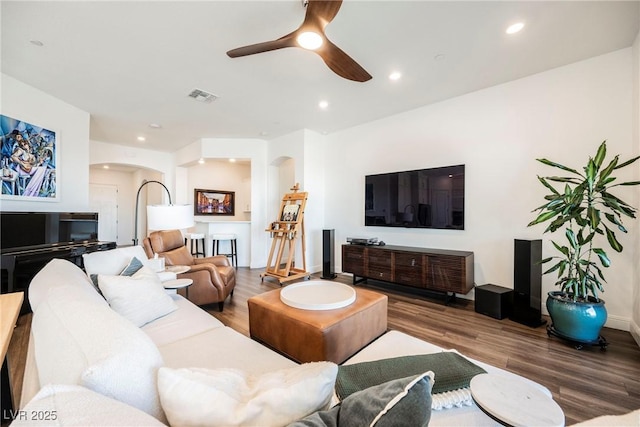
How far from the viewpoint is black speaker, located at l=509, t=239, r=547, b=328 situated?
8.68ft

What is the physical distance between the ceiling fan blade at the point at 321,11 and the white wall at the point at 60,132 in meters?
3.85

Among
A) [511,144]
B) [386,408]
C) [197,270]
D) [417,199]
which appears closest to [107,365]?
[386,408]

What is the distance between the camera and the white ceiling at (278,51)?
2.04 meters

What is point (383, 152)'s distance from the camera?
4.36m

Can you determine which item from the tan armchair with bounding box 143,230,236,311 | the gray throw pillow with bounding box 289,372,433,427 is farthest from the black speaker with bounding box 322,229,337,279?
the gray throw pillow with bounding box 289,372,433,427

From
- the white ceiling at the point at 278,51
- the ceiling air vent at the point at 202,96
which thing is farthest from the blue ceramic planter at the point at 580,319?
the ceiling air vent at the point at 202,96

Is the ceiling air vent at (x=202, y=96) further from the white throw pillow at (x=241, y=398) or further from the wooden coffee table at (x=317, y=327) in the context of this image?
the white throw pillow at (x=241, y=398)

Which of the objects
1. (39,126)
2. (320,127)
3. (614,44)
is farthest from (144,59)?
(614,44)

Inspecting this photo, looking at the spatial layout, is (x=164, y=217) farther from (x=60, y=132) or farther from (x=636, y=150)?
(x=636, y=150)

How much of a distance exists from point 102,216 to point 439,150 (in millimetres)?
9649

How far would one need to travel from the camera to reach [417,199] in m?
3.82

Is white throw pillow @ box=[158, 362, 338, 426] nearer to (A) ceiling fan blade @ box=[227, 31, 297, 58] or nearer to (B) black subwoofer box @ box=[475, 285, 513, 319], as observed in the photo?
(A) ceiling fan blade @ box=[227, 31, 297, 58]

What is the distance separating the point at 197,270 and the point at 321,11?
2779mm

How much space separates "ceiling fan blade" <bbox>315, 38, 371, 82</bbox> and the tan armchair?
252 centimetres
